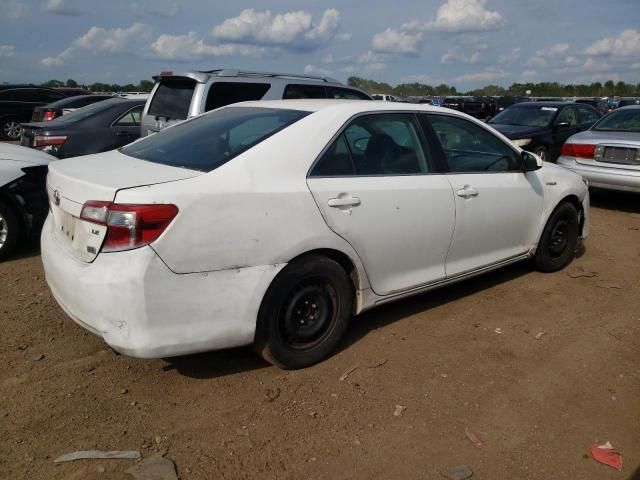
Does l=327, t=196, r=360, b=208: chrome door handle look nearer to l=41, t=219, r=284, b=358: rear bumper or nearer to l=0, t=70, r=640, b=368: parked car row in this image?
l=0, t=70, r=640, b=368: parked car row

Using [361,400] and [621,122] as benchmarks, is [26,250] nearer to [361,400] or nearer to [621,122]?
[361,400]

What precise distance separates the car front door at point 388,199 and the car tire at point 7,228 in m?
3.66

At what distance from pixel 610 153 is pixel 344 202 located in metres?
6.14

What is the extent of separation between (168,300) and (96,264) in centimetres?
42

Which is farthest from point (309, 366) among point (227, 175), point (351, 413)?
point (227, 175)

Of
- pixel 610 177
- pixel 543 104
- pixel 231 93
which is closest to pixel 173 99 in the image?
pixel 231 93

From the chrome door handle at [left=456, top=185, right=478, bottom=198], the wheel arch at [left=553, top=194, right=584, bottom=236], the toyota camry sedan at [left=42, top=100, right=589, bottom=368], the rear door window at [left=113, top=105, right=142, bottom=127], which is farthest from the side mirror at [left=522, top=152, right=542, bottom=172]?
the rear door window at [left=113, top=105, right=142, bottom=127]

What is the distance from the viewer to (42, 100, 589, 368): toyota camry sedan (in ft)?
9.27

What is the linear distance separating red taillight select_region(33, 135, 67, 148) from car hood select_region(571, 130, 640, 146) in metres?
7.61

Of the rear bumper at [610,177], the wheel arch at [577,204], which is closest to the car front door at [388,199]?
the wheel arch at [577,204]

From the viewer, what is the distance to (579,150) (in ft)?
27.7

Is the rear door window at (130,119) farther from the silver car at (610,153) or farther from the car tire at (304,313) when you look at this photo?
the silver car at (610,153)

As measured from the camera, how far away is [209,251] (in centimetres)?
291

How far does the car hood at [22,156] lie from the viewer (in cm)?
567
